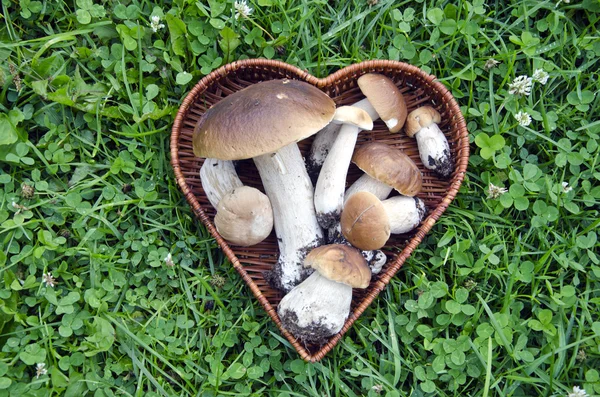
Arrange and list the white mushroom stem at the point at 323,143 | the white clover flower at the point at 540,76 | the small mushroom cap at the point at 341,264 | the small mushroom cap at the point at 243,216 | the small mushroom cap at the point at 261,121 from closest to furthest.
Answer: the small mushroom cap at the point at 261,121 → the small mushroom cap at the point at 341,264 → the small mushroom cap at the point at 243,216 → the white mushroom stem at the point at 323,143 → the white clover flower at the point at 540,76

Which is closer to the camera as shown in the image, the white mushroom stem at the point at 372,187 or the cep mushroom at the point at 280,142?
the cep mushroom at the point at 280,142

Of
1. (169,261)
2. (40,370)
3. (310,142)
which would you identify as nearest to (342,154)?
(310,142)

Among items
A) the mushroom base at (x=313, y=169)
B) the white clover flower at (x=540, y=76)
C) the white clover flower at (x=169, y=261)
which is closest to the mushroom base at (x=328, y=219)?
the mushroom base at (x=313, y=169)

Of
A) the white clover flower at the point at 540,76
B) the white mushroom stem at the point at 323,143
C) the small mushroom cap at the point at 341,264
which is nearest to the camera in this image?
the small mushroom cap at the point at 341,264

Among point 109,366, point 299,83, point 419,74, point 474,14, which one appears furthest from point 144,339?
point 474,14

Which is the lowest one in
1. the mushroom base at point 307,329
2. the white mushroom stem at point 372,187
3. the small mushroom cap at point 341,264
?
the mushroom base at point 307,329

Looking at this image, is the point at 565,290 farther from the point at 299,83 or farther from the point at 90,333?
the point at 90,333

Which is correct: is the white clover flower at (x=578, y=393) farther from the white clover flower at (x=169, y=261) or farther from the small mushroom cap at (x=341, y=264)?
the white clover flower at (x=169, y=261)
